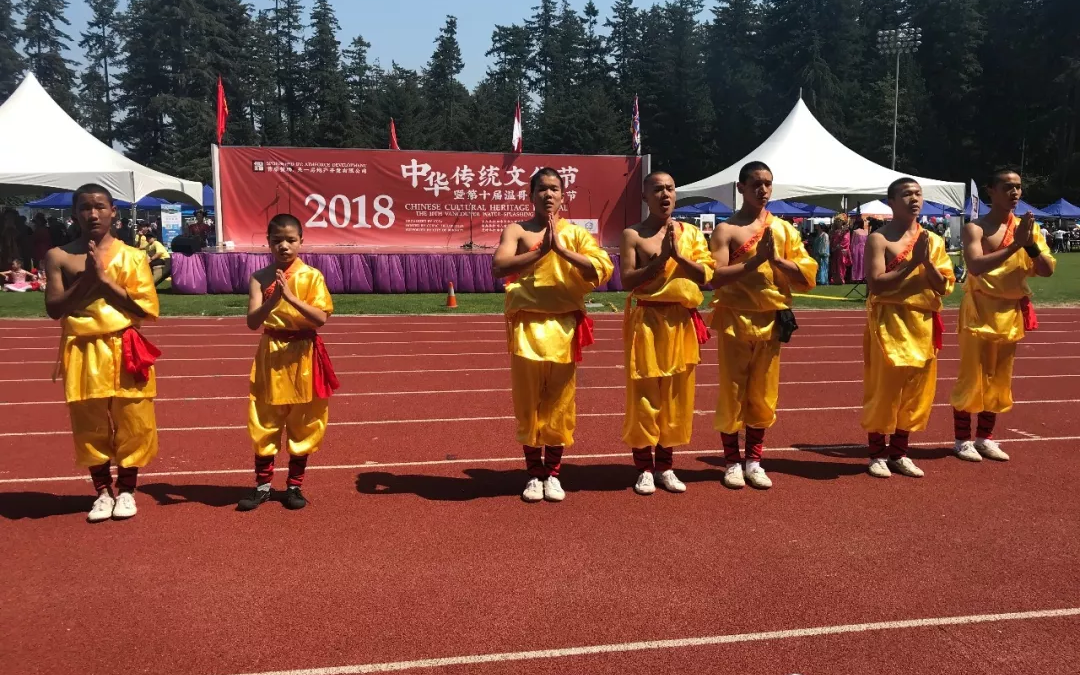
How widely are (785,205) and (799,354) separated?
29490 mm

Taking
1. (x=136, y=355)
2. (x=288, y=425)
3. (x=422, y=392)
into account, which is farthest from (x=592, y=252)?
(x=422, y=392)

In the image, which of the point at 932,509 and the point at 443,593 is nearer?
the point at 443,593

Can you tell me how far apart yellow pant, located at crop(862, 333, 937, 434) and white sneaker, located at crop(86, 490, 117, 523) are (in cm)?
437

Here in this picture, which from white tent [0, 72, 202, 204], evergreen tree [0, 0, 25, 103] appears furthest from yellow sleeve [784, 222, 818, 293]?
evergreen tree [0, 0, 25, 103]

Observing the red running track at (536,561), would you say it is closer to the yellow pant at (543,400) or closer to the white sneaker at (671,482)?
the white sneaker at (671,482)

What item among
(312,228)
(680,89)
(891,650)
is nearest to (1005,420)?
(891,650)

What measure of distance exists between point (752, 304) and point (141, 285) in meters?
3.30

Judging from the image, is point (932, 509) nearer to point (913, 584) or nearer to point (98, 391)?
point (913, 584)

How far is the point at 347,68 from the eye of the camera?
6962 cm

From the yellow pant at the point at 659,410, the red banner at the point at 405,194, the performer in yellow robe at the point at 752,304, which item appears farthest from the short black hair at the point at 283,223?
the red banner at the point at 405,194

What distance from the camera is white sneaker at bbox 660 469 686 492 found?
4840mm

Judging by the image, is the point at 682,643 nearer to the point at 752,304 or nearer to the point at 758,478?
the point at 758,478

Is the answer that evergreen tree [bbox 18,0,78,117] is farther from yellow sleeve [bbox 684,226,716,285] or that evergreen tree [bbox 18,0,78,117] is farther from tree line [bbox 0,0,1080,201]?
yellow sleeve [bbox 684,226,716,285]

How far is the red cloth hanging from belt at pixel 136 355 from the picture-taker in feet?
13.8
